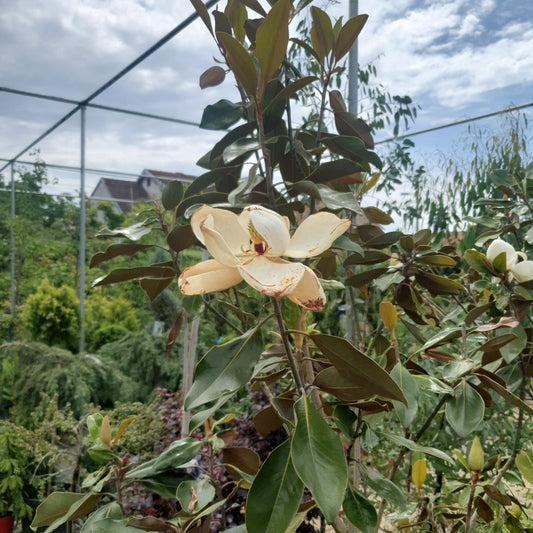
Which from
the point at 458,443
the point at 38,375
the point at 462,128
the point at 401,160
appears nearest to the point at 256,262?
the point at 458,443

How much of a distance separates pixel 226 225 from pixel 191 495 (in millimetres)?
449

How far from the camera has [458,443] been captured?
70.0 inches

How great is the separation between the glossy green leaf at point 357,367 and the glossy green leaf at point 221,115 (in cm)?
44

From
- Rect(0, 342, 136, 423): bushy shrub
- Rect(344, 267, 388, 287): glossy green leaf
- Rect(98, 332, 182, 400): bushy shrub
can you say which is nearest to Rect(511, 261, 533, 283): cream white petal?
Rect(344, 267, 388, 287): glossy green leaf

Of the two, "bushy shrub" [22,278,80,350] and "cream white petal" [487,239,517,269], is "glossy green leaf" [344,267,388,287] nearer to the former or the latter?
"cream white petal" [487,239,517,269]

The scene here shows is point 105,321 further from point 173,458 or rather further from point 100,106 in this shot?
point 173,458

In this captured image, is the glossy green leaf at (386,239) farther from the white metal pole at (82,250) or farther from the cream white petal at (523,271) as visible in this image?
the white metal pole at (82,250)

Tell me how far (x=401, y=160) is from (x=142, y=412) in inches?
90.1

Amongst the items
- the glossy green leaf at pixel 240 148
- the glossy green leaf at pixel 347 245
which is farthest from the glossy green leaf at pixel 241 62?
the glossy green leaf at pixel 347 245

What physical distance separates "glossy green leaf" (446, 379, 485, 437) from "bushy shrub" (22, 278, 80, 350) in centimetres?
383

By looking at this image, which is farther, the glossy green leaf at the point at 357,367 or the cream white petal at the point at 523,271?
the cream white petal at the point at 523,271

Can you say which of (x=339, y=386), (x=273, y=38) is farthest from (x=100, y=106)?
(x=339, y=386)

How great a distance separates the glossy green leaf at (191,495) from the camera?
2.28 ft

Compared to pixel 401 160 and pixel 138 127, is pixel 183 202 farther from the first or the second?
pixel 138 127
